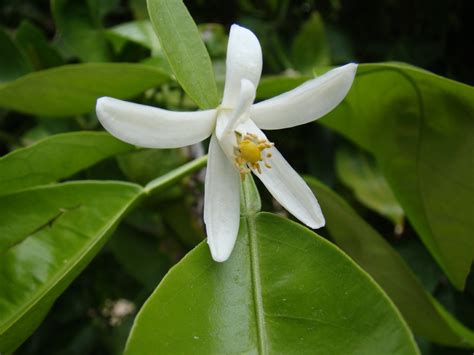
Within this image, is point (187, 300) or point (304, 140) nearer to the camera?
point (187, 300)

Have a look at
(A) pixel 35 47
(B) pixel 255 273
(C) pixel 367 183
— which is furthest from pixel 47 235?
(C) pixel 367 183

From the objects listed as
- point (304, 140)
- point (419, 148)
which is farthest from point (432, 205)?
point (304, 140)

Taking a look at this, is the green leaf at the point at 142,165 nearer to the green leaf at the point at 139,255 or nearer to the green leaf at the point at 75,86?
the green leaf at the point at 75,86

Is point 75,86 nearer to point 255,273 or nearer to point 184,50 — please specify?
point 184,50

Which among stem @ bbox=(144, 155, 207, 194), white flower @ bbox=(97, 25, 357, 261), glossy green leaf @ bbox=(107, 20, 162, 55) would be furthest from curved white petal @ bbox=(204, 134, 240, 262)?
glossy green leaf @ bbox=(107, 20, 162, 55)

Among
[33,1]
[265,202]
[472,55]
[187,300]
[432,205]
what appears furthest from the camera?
[33,1]

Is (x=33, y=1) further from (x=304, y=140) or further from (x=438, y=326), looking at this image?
(x=438, y=326)
